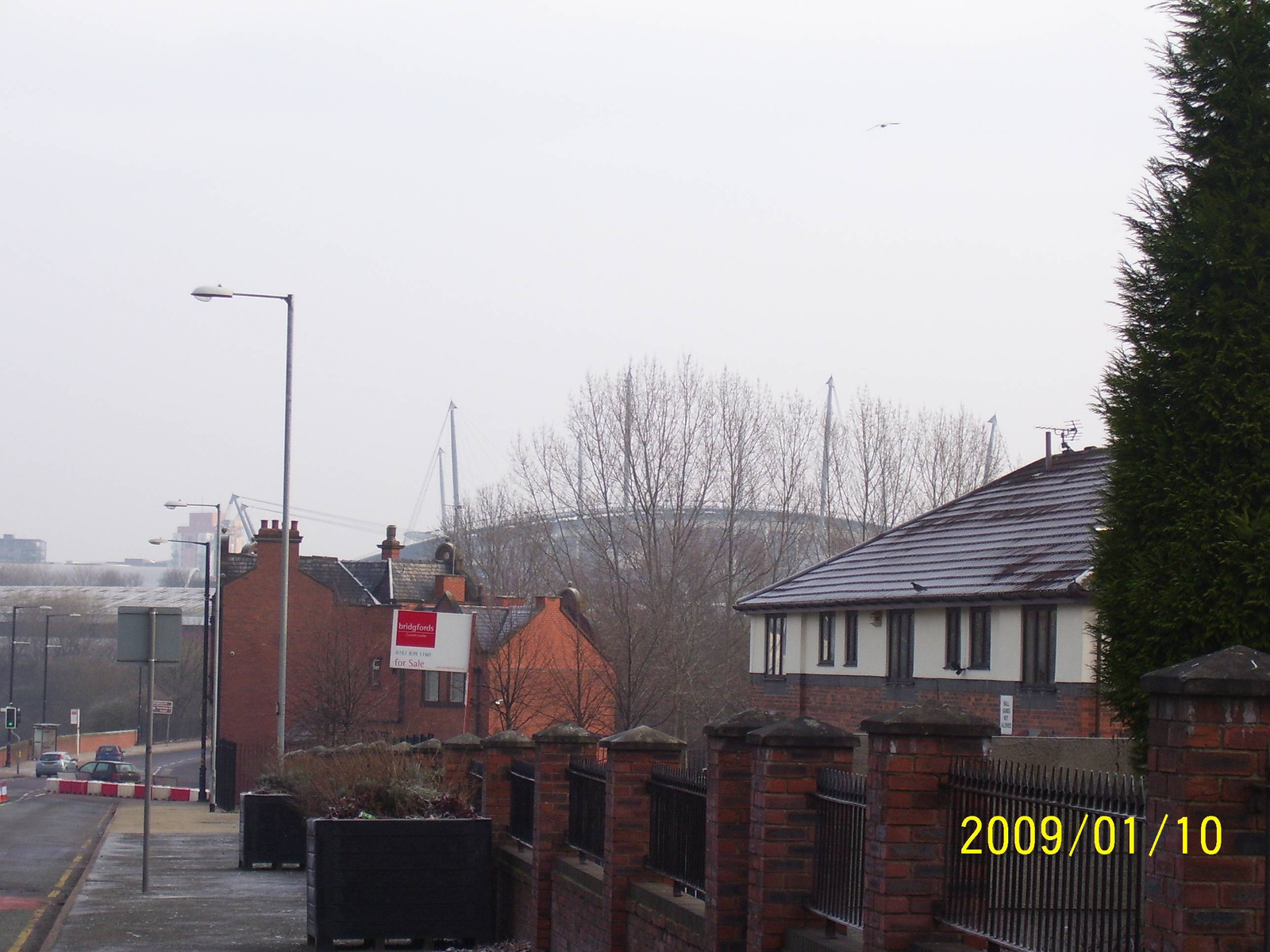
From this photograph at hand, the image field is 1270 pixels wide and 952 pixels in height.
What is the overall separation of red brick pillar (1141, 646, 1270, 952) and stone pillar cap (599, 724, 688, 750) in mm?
6040

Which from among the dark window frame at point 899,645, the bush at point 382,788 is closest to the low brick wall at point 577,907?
the bush at point 382,788

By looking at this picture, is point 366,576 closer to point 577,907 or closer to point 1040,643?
point 1040,643

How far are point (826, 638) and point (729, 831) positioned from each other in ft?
63.6

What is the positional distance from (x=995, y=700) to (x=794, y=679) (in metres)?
6.48

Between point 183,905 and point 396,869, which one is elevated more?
point 396,869

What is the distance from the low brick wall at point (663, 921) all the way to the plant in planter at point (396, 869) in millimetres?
3268

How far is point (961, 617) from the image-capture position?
23281 mm

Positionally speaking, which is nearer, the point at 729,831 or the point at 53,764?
the point at 729,831

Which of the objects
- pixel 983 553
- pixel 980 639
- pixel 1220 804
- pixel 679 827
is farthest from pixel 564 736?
pixel 983 553

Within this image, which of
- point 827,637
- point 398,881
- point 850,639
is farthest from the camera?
point 827,637

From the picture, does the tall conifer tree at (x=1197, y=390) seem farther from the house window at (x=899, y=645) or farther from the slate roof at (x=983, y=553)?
the house window at (x=899, y=645)

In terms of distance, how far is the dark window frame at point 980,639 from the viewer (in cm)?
2252

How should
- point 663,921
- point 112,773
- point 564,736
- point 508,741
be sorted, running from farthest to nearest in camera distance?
point 112,773
point 508,741
point 564,736
point 663,921

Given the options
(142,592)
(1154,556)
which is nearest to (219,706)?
(1154,556)
